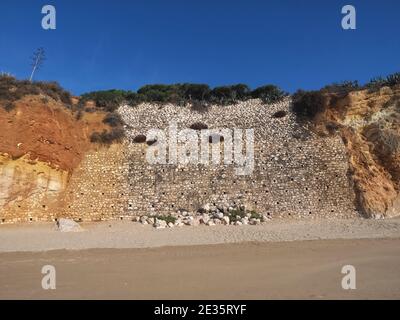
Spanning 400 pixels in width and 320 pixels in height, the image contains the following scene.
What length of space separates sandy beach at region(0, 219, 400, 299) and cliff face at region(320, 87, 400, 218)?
2.13 meters

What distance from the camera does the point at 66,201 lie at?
2108 cm

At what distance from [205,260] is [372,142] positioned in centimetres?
1563

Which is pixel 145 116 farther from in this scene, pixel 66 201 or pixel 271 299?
pixel 271 299

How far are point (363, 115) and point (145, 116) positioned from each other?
14.7 metres

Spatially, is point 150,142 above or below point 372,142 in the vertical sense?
above

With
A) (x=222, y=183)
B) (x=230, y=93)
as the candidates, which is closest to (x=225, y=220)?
(x=222, y=183)

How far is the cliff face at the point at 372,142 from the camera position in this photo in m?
20.5

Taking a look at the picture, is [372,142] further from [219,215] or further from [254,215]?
[219,215]

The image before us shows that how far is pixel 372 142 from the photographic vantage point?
75.0 feet

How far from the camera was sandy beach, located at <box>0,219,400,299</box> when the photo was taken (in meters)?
7.67

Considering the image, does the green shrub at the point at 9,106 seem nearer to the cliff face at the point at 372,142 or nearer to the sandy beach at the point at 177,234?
the sandy beach at the point at 177,234

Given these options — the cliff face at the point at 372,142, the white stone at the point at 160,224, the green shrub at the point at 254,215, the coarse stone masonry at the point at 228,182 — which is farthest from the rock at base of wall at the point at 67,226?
the cliff face at the point at 372,142

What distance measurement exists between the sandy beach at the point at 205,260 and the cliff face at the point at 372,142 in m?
2.13

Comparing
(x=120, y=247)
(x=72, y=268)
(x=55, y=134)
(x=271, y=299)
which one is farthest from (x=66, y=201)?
(x=271, y=299)
